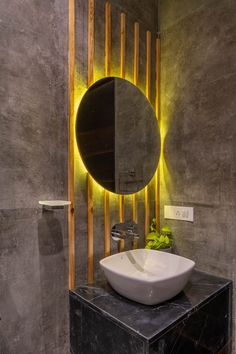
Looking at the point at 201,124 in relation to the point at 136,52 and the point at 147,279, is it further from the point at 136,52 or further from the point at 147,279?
the point at 147,279

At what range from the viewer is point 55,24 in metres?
1.31

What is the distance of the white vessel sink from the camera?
1.11 metres

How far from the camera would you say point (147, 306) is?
1.21m

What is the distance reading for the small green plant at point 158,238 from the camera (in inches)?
67.6

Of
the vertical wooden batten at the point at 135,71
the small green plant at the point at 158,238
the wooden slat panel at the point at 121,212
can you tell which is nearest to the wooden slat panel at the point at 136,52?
the vertical wooden batten at the point at 135,71

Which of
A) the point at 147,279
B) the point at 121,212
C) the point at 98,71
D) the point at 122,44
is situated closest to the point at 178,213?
the point at 121,212

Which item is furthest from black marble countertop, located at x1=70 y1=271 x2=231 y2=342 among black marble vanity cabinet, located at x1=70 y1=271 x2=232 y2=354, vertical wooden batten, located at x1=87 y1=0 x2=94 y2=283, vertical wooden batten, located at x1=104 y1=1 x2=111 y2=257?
vertical wooden batten, located at x1=104 y1=1 x2=111 y2=257

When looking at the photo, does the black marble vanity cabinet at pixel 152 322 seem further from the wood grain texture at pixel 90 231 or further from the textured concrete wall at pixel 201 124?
the textured concrete wall at pixel 201 124

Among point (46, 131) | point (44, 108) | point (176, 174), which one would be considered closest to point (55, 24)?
point (44, 108)

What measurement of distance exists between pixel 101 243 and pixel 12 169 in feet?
2.21

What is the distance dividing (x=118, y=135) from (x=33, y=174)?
59cm

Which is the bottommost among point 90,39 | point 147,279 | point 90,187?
point 147,279

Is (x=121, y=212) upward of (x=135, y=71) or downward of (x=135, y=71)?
downward

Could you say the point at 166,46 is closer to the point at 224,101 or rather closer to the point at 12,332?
the point at 224,101
